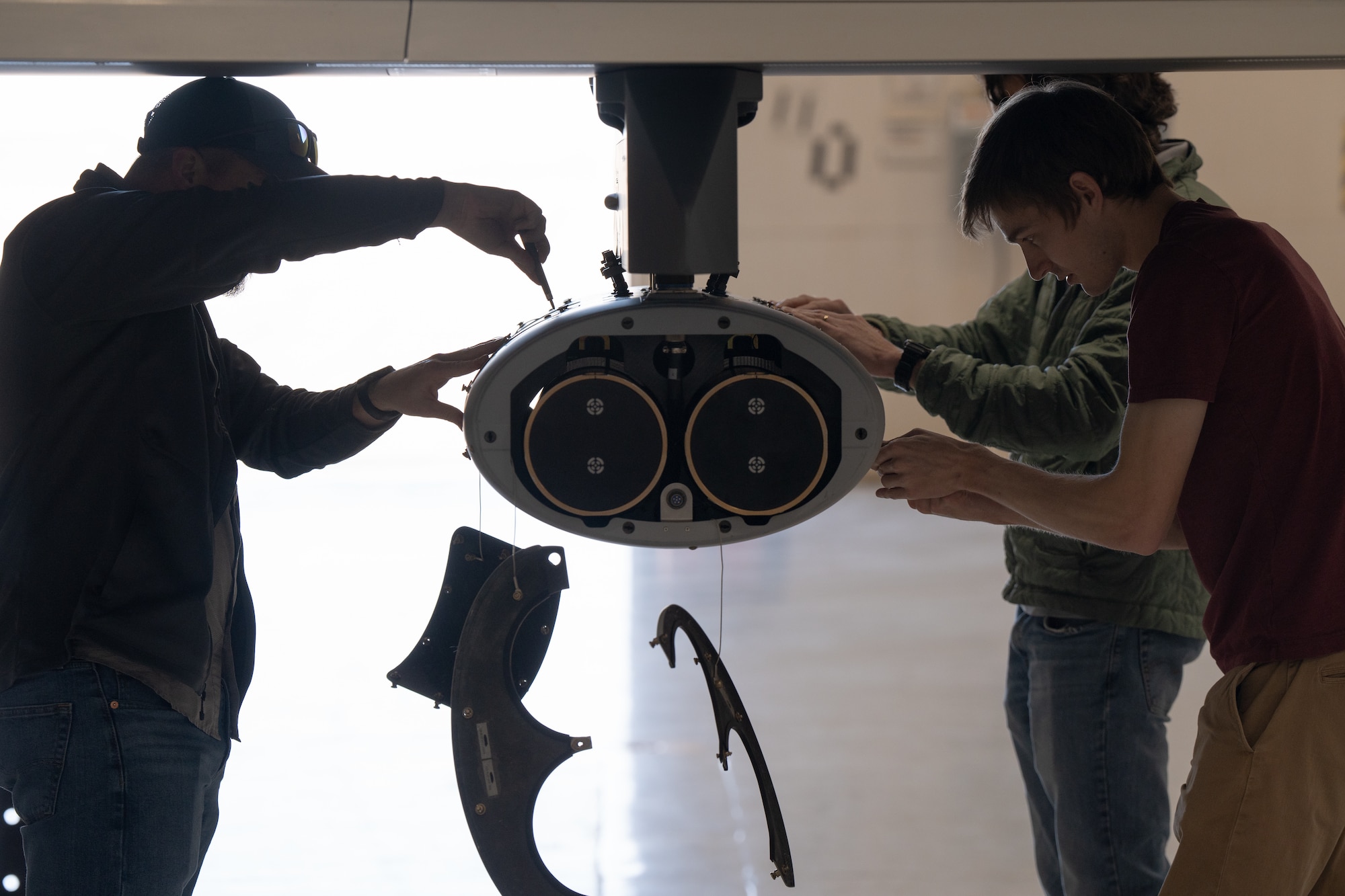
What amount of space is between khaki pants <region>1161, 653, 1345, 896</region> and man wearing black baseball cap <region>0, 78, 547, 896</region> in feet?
2.56

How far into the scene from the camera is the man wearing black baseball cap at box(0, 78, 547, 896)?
1043 mm

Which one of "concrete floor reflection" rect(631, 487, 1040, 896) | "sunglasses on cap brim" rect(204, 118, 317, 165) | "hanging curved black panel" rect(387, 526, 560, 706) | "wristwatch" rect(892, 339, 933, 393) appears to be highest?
"sunglasses on cap brim" rect(204, 118, 317, 165)

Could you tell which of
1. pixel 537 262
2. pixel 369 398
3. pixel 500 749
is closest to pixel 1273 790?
pixel 500 749

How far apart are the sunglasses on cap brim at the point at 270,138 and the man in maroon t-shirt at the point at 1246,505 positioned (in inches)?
29.3

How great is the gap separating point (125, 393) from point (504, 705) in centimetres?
49

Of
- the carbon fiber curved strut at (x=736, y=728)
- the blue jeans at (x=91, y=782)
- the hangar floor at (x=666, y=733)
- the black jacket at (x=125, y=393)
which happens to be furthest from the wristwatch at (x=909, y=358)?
the hangar floor at (x=666, y=733)

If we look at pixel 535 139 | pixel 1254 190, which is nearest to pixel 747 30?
pixel 535 139

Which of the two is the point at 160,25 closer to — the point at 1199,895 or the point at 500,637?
the point at 500,637

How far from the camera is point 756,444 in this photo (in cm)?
96

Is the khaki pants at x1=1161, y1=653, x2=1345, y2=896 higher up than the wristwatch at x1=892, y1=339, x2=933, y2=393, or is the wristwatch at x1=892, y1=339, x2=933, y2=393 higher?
the wristwatch at x1=892, y1=339, x2=933, y2=393

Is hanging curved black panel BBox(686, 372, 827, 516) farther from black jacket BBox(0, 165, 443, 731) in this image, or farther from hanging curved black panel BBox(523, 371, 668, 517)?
black jacket BBox(0, 165, 443, 731)

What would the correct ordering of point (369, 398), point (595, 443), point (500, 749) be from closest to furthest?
point (595, 443)
point (500, 749)
point (369, 398)

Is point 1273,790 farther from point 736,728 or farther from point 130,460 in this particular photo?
point 130,460

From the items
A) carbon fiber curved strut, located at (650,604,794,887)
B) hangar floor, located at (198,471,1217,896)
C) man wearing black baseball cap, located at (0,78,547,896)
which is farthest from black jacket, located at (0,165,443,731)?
hangar floor, located at (198,471,1217,896)
